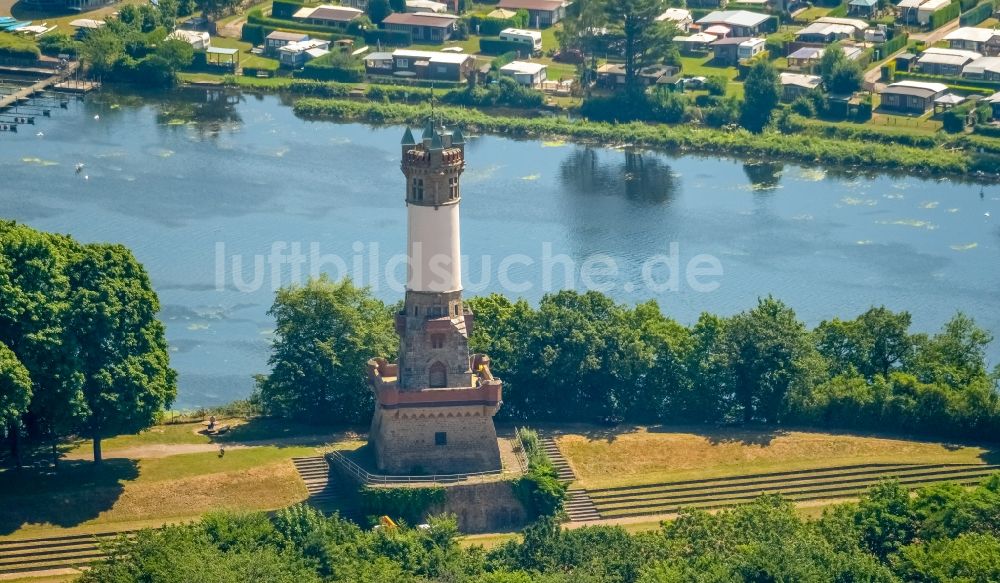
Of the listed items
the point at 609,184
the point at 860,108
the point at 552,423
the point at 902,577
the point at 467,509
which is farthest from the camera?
the point at 860,108

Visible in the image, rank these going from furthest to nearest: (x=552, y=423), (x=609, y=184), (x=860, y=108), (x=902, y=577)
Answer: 1. (x=860, y=108)
2. (x=609, y=184)
3. (x=552, y=423)
4. (x=902, y=577)

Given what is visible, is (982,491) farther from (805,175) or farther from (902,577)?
(805,175)

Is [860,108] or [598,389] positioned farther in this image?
[860,108]

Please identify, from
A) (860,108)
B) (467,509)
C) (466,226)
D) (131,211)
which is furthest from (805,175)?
(467,509)

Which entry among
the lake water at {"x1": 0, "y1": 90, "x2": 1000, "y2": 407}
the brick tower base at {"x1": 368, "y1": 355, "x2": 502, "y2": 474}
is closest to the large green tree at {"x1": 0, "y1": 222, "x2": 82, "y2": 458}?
the brick tower base at {"x1": 368, "y1": 355, "x2": 502, "y2": 474}

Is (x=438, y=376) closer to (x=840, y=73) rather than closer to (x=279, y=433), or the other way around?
(x=279, y=433)

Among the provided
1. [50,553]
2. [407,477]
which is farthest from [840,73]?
[50,553]

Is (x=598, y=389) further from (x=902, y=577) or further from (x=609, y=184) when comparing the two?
(x=609, y=184)
